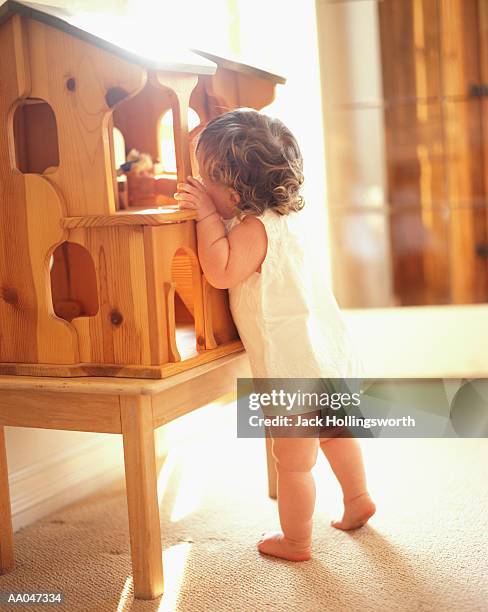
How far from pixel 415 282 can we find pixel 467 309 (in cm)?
57

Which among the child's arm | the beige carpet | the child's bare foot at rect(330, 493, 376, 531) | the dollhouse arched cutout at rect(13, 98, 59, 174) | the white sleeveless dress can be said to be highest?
the dollhouse arched cutout at rect(13, 98, 59, 174)

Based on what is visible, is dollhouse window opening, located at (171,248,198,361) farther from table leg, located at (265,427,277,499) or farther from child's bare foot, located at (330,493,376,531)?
child's bare foot, located at (330,493,376,531)

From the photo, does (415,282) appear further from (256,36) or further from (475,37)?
(256,36)

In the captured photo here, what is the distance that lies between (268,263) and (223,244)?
0.10 meters

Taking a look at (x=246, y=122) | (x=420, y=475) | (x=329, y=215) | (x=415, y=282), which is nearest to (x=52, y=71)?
(x=246, y=122)

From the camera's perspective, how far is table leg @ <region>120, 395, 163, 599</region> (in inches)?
54.0

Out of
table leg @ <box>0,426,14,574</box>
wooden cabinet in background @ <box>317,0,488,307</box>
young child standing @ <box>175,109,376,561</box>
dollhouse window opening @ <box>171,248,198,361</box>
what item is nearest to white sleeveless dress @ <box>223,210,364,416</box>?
young child standing @ <box>175,109,376,561</box>

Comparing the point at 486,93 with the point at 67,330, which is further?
the point at 486,93

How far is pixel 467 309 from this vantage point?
9.02 ft

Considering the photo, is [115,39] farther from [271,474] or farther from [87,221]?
[271,474]

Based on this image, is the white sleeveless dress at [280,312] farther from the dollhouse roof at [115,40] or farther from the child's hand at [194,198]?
the dollhouse roof at [115,40]

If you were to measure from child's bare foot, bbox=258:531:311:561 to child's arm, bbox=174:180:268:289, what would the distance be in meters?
0.49

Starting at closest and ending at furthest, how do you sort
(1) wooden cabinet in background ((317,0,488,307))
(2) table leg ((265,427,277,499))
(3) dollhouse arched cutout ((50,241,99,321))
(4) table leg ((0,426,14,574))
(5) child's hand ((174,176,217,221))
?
(5) child's hand ((174,176,217,221)), (4) table leg ((0,426,14,574)), (3) dollhouse arched cutout ((50,241,99,321)), (2) table leg ((265,427,277,499)), (1) wooden cabinet in background ((317,0,488,307))

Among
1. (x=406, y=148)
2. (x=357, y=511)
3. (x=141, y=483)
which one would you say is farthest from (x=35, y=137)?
(x=406, y=148)
